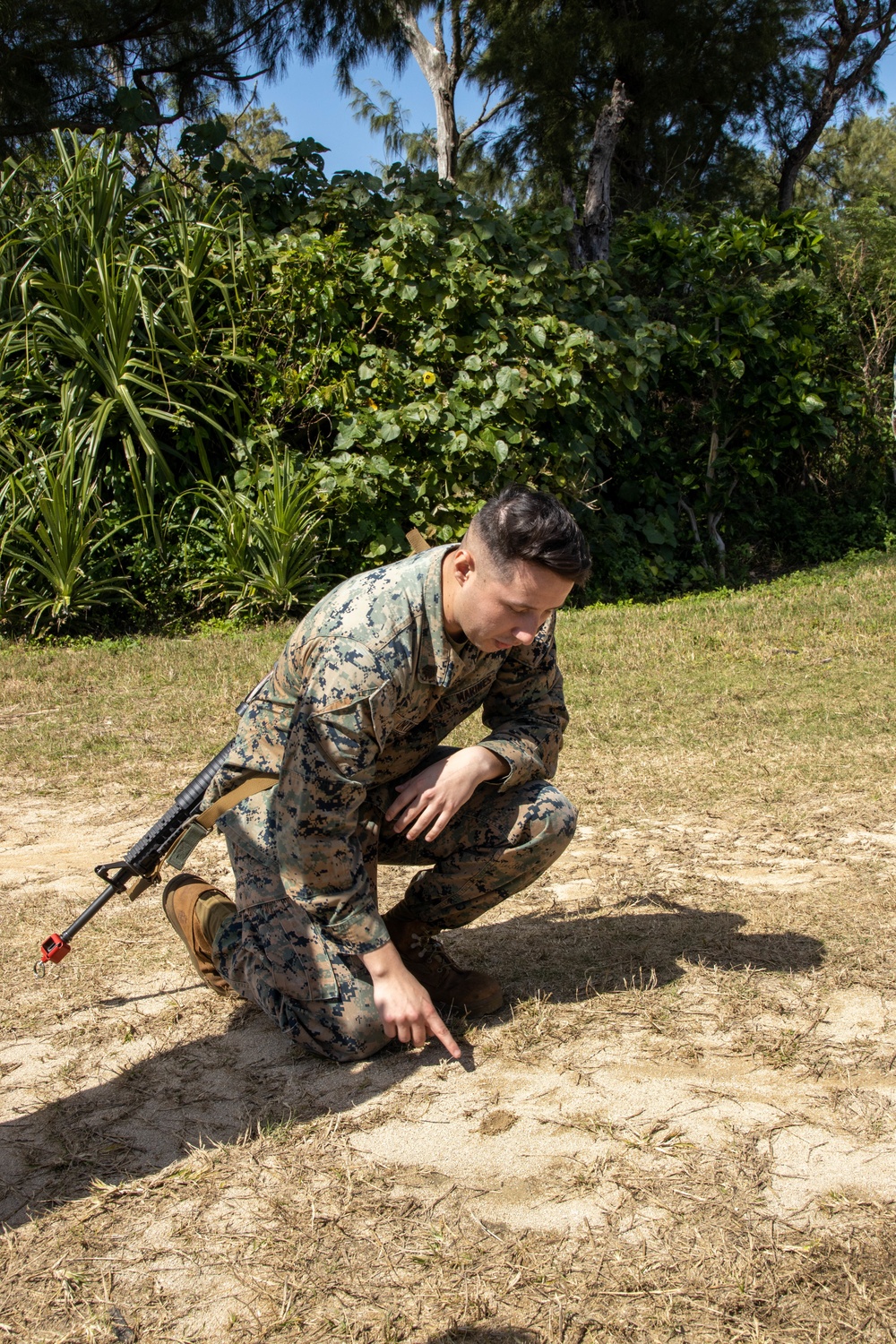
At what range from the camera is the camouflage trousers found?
258 centimetres

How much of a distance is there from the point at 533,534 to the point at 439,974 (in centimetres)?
116

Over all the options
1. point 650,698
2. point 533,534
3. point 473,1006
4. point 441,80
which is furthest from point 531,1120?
point 441,80

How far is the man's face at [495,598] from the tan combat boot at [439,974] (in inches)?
32.8

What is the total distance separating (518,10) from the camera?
14070 mm

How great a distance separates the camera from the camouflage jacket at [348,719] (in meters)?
2.29

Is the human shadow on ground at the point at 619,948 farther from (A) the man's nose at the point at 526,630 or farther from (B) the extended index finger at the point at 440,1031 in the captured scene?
(A) the man's nose at the point at 526,630

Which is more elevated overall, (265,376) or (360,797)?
(265,376)

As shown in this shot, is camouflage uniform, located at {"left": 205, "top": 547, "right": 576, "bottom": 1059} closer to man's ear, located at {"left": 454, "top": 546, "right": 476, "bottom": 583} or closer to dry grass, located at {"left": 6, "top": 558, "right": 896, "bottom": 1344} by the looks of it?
man's ear, located at {"left": 454, "top": 546, "right": 476, "bottom": 583}

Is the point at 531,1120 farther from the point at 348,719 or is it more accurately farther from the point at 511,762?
the point at 348,719

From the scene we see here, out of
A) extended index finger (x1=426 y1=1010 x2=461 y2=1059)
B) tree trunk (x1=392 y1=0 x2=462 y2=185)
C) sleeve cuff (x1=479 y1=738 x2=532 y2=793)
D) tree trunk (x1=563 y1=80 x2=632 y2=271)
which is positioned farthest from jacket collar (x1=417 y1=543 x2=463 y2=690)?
tree trunk (x1=392 y1=0 x2=462 y2=185)

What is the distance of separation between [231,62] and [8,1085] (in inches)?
388

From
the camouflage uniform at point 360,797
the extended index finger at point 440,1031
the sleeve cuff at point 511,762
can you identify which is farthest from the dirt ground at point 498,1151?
the sleeve cuff at point 511,762

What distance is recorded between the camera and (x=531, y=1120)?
234cm

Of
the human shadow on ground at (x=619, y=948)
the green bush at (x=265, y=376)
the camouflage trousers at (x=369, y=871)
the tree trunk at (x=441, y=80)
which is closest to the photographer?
the camouflage trousers at (x=369, y=871)
